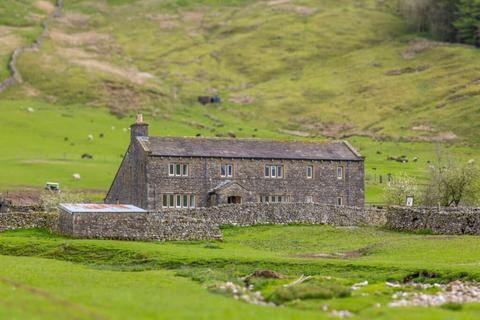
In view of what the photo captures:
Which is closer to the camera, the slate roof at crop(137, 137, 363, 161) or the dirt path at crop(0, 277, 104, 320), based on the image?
the dirt path at crop(0, 277, 104, 320)

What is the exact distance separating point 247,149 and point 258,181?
3.22 m

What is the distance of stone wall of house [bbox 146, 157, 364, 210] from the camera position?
87.1 m

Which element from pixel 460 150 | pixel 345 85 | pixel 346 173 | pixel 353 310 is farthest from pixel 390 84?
pixel 353 310

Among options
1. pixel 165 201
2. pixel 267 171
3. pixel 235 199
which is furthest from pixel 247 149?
pixel 165 201

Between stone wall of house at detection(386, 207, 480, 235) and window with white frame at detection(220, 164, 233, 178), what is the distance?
1795 cm

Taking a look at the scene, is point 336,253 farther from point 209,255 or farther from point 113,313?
point 113,313

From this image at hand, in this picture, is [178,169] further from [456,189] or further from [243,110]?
[243,110]

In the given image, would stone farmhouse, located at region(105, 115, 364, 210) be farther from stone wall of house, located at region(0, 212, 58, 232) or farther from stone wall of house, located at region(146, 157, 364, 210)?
stone wall of house, located at region(0, 212, 58, 232)

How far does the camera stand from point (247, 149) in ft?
305

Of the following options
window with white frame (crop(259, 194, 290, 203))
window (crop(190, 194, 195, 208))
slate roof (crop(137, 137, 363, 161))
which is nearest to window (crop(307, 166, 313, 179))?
slate roof (crop(137, 137, 363, 161))

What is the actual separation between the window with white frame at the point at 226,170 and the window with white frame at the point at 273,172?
3.68 meters

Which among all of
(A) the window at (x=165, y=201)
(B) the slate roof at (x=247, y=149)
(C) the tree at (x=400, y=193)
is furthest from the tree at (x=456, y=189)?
(A) the window at (x=165, y=201)

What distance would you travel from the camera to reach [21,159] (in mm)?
127188

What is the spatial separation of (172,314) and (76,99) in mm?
145493
